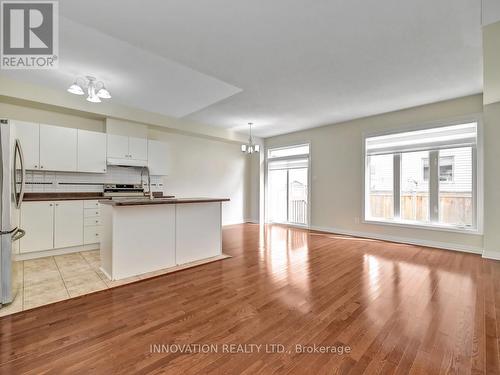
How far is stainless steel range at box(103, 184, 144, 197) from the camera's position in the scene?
4.67m

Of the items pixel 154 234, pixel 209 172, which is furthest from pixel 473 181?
pixel 209 172

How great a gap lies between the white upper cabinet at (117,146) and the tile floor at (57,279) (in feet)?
6.59

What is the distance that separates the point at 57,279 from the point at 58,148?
237cm

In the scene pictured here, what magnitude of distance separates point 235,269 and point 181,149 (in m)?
4.04

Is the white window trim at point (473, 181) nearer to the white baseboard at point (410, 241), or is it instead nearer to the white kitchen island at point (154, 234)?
the white baseboard at point (410, 241)

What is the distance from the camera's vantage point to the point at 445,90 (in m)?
3.90

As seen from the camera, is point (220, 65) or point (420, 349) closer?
point (420, 349)

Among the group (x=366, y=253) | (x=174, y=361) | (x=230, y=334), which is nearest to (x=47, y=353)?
(x=174, y=361)

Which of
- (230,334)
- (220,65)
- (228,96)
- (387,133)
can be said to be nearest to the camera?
(230,334)

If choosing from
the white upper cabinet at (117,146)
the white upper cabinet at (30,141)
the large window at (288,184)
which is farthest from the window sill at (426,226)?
Result: the white upper cabinet at (30,141)

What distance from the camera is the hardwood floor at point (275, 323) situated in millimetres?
1494

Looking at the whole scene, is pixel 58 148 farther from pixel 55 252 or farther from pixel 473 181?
pixel 473 181

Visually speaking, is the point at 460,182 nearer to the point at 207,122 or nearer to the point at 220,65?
the point at 220,65
